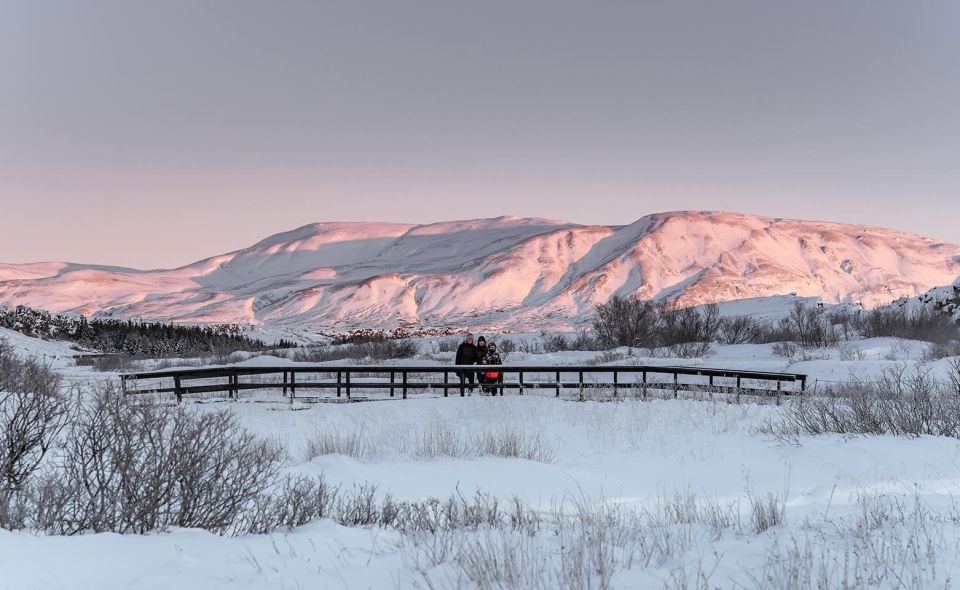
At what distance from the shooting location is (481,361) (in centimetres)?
2052

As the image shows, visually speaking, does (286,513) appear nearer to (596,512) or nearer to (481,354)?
(596,512)

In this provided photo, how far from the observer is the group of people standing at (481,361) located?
19.8 m

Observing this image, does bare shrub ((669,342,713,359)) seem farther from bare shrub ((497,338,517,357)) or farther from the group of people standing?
the group of people standing

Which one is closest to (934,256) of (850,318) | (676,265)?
(676,265)

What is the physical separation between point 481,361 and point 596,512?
12.8 metres

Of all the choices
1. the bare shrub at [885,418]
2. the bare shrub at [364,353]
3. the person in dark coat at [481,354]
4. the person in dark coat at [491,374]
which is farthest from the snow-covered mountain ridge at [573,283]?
the bare shrub at [885,418]

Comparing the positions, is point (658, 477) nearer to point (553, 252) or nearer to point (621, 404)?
point (621, 404)

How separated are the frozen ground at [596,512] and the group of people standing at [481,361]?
134cm

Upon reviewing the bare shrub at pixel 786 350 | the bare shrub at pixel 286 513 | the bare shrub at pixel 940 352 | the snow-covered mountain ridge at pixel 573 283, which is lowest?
the bare shrub at pixel 786 350

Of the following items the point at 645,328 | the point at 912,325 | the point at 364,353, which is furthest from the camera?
the point at 645,328

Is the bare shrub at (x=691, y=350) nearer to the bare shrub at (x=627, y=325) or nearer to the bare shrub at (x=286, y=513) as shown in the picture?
the bare shrub at (x=627, y=325)

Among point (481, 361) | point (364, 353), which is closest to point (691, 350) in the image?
point (364, 353)

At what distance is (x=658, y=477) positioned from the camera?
10.5 metres

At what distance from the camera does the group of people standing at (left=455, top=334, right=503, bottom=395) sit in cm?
1984
